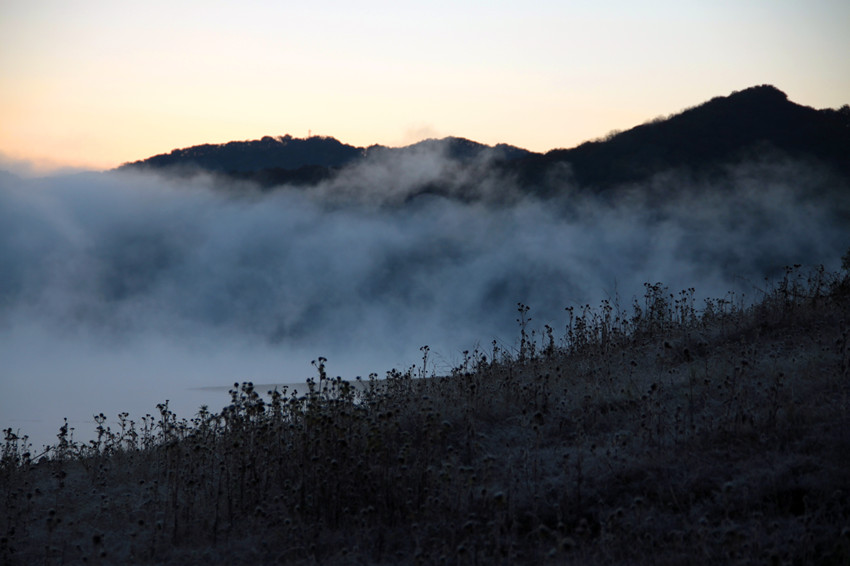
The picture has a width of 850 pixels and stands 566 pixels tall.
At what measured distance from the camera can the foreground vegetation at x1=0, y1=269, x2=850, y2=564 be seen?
5.47 m

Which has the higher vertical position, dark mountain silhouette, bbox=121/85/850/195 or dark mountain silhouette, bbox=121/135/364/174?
dark mountain silhouette, bbox=121/135/364/174

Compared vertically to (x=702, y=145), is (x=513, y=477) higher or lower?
lower

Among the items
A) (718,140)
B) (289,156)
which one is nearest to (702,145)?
(718,140)

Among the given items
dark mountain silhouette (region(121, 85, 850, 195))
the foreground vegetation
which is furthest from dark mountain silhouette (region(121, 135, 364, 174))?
the foreground vegetation

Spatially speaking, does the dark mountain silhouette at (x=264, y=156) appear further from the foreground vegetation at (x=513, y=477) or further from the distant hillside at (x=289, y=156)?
the foreground vegetation at (x=513, y=477)

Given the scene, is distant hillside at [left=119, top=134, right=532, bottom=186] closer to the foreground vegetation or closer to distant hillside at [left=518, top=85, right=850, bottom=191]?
distant hillside at [left=518, top=85, right=850, bottom=191]

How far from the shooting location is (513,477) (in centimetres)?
674

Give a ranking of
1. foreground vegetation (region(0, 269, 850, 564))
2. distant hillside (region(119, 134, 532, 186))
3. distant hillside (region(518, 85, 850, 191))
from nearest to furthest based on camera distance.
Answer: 1. foreground vegetation (region(0, 269, 850, 564))
2. distant hillside (region(518, 85, 850, 191))
3. distant hillside (region(119, 134, 532, 186))

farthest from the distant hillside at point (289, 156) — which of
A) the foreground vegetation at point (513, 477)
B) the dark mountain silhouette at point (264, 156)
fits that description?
the foreground vegetation at point (513, 477)

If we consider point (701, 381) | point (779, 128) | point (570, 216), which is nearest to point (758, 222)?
point (779, 128)

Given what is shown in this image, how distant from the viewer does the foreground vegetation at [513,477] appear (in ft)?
17.9

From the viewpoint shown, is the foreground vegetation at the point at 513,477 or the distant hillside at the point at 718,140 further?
the distant hillside at the point at 718,140

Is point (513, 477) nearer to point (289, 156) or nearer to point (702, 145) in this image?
point (702, 145)

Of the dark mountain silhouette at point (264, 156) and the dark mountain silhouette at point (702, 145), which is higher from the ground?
the dark mountain silhouette at point (264, 156)
